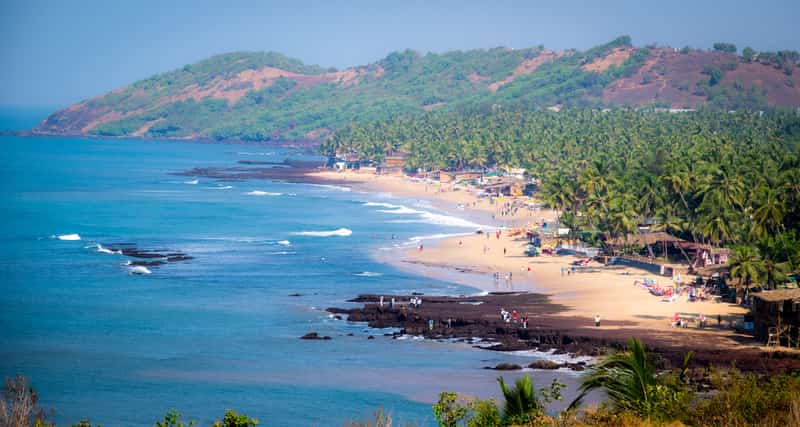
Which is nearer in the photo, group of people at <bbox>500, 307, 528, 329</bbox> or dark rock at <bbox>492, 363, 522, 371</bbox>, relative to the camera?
dark rock at <bbox>492, 363, 522, 371</bbox>

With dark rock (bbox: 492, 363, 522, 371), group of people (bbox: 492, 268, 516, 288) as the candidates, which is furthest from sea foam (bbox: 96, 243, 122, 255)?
dark rock (bbox: 492, 363, 522, 371)

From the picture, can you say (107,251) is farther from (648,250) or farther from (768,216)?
(768,216)

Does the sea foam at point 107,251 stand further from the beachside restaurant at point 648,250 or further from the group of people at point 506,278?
the beachside restaurant at point 648,250

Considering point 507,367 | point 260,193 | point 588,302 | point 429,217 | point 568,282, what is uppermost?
point 260,193

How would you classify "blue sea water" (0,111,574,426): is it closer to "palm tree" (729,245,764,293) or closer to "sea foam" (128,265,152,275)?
"sea foam" (128,265,152,275)

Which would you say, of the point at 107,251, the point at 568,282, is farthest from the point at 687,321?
the point at 107,251

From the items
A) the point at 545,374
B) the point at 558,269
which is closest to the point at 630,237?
the point at 558,269
